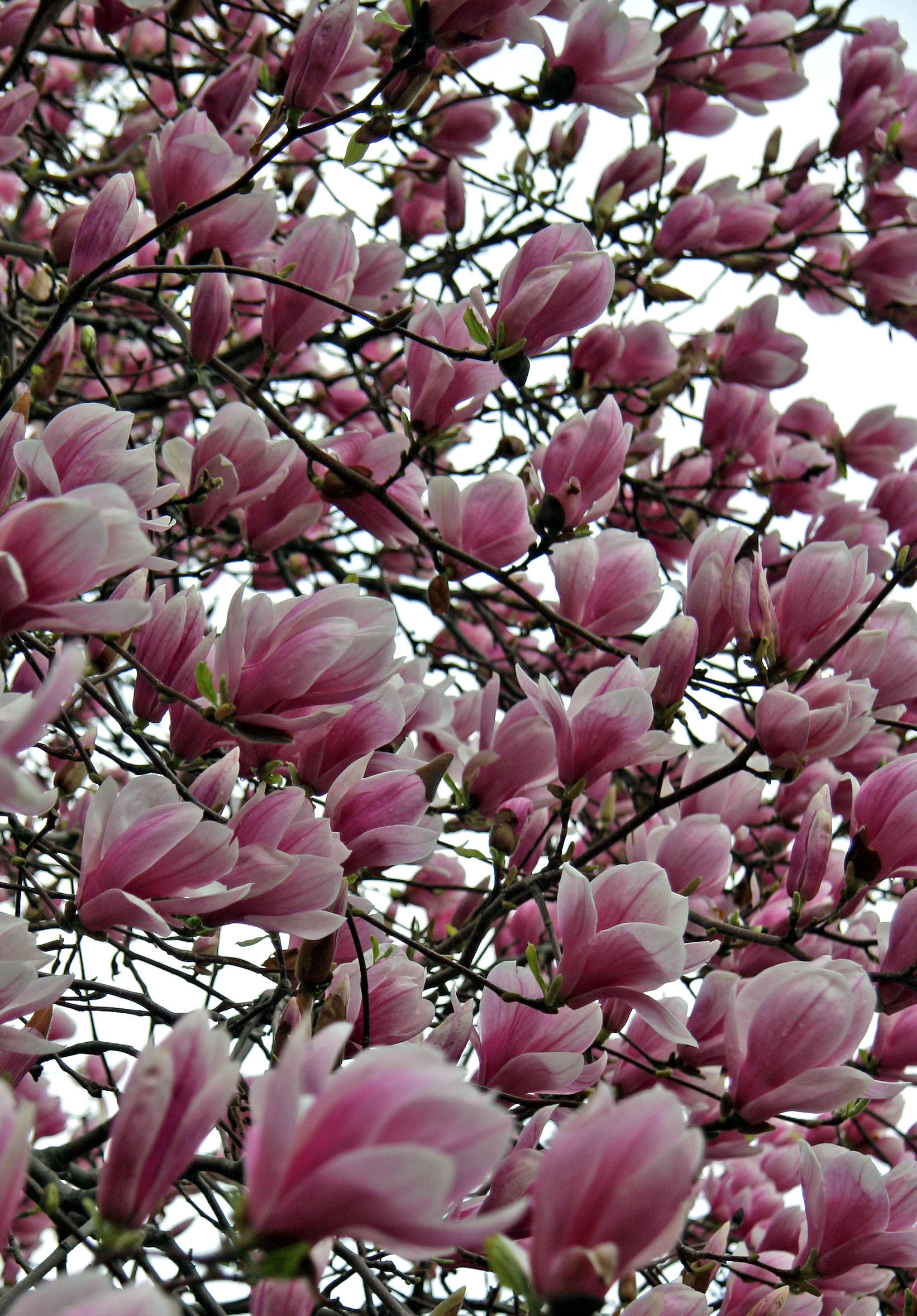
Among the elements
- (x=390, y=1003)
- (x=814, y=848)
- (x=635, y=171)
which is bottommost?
(x=390, y=1003)

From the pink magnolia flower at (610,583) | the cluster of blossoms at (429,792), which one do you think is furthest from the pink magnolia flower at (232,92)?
the pink magnolia flower at (610,583)

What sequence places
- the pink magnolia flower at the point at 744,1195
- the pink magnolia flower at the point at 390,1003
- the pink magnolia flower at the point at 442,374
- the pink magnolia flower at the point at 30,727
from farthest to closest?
the pink magnolia flower at the point at 744,1195 → the pink magnolia flower at the point at 442,374 → the pink magnolia flower at the point at 390,1003 → the pink magnolia flower at the point at 30,727

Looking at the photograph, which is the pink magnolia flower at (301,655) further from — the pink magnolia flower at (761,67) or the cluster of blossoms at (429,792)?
the pink magnolia flower at (761,67)

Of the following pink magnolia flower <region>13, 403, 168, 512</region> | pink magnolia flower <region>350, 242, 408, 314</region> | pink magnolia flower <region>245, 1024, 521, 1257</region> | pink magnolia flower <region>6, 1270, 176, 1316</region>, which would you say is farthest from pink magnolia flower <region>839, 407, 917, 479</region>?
pink magnolia flower <region>6, 1270, 176, 1316</region>

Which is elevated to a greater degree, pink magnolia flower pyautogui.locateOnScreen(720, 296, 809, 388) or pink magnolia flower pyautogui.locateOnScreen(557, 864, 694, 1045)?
pink magnolia flower pyautogui.locateOnScreen(720, 296, 809, 388)

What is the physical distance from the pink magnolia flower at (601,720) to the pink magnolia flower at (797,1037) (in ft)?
0.73

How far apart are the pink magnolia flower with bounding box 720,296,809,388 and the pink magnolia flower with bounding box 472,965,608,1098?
115 centimetres

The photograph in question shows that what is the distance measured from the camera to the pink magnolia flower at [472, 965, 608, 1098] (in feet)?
2.56

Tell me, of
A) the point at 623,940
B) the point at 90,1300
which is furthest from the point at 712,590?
the point at 90,1300

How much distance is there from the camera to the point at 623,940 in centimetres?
73

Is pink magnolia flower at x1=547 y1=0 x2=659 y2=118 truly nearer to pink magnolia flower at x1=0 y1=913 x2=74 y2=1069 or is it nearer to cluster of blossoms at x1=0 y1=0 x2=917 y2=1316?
cluster of blossoms at x1=0 y1=0 x2=917 y2=1316

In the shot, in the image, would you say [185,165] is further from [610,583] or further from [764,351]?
[764,351]

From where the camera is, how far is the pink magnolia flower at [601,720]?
0.86 m

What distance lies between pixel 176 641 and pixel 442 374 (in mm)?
373
